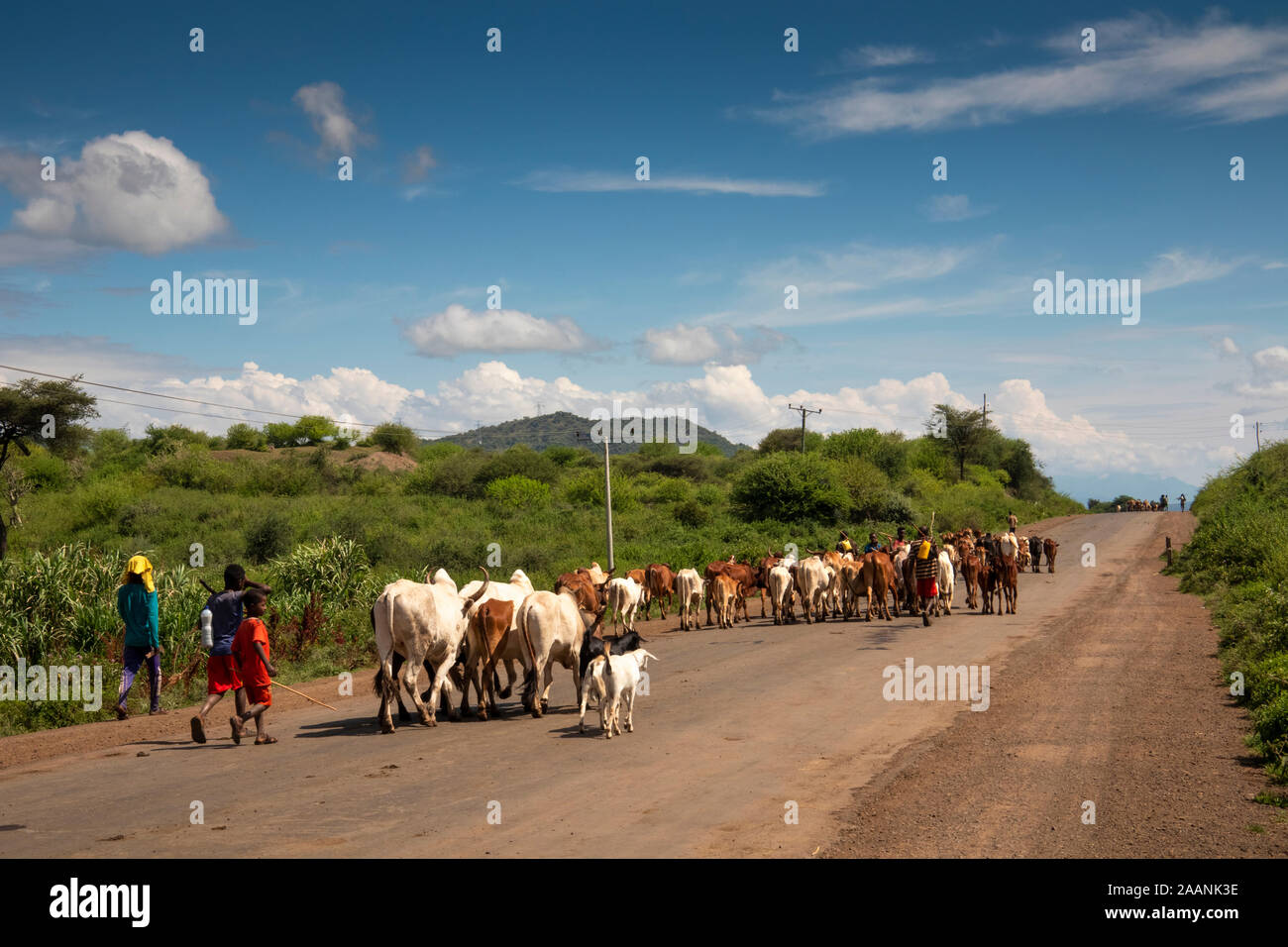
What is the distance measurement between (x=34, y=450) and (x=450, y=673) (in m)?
56.2

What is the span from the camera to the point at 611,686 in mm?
10305

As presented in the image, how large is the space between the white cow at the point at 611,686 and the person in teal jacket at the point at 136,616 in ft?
18.8

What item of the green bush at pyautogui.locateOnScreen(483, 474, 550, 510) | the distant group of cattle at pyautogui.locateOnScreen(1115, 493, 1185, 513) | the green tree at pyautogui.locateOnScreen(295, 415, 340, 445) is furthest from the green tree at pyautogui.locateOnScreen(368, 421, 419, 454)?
the distant group of cattle at pyautogui.locateOnScreen(1115, 493, 1185, 513)

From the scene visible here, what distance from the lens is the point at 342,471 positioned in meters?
63.8

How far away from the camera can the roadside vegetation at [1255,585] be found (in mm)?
9492

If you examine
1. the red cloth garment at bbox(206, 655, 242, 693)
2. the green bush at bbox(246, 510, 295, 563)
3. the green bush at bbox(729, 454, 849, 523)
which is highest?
the green bush at bbox(729, 454, 849, 523)

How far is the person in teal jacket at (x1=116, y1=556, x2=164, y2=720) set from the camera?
1179 cm

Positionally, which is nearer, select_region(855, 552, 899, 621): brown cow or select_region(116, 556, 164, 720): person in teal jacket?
select_region(116, 556, 164, 720): person in teal jacket

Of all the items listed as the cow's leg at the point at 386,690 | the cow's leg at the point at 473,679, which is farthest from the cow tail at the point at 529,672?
the cow's leg at the point at 386,690

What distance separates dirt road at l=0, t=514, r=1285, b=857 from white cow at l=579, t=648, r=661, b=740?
0.78 ft

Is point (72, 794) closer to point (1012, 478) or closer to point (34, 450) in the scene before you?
point (34, 450)

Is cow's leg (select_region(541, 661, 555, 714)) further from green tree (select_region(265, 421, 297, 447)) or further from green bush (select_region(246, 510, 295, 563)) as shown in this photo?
green tree (select_region(265, 421, 297, 447))

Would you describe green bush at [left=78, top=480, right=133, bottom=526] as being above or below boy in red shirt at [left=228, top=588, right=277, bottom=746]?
above
